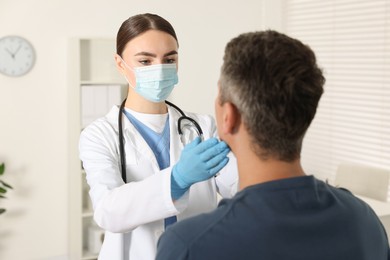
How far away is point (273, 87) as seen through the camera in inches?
32.3

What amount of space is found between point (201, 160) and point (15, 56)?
2.54 m

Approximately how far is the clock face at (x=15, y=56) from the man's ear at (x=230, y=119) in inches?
108

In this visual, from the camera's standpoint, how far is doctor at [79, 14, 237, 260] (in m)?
1.23

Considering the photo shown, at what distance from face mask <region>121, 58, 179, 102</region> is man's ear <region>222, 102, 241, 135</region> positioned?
0.66m

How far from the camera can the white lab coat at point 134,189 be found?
48.7 inches

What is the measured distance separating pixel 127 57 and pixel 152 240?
1.79 feet

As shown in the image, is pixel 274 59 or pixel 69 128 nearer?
pixel 274 59

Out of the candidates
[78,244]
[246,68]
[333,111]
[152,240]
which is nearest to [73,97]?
[78,244]

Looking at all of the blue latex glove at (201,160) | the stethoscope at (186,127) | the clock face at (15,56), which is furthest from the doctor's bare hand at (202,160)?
the clock face at (15,56)

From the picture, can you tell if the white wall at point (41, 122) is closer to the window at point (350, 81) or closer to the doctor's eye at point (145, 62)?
the window at point (350, 81)

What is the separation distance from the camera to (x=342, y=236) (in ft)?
2.70

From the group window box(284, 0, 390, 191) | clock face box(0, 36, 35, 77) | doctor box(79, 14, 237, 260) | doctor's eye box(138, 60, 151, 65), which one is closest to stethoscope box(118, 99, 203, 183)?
doctor box(79, 14, 237, 260)

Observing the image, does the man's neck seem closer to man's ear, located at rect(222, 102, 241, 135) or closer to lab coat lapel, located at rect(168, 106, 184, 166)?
man's ear, located at rect(222, 102, 241, 135)

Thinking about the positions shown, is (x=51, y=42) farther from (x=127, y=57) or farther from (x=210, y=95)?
(x=127, y=57)
